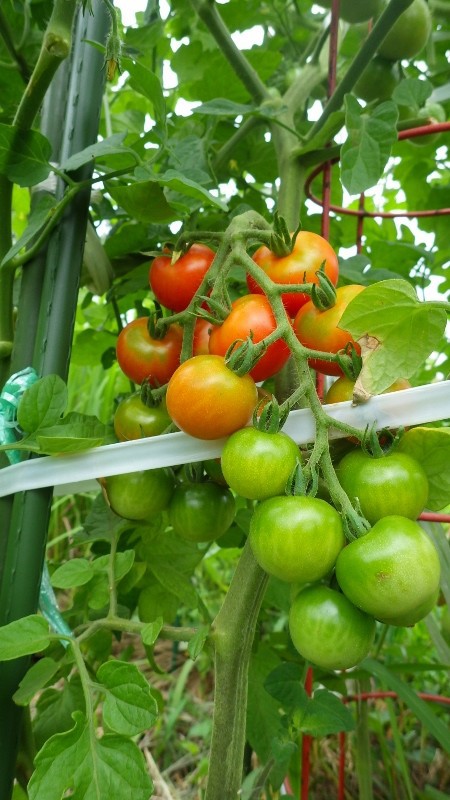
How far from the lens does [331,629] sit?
0.44 m

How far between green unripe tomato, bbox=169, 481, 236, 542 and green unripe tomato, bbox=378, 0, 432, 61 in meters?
0.58

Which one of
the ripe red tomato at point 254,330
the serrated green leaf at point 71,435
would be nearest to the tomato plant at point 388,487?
the ripe red tomato at point 254,330

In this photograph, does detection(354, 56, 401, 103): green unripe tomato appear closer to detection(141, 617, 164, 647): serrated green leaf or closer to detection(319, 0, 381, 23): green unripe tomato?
detection(319, 0, 381, 23): green unripe tomato

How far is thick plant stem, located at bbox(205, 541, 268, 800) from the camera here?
58 cm

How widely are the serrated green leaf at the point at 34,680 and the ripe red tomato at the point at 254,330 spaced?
0.29 metres

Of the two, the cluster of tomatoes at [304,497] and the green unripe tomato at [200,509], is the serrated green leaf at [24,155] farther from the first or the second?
the green unripe tomato at [200,509]

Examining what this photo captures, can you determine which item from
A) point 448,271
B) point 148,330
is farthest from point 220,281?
point 448,271

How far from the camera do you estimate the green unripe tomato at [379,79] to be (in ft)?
2.85

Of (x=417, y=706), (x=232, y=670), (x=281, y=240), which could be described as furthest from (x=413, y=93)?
(x=417, y=706)

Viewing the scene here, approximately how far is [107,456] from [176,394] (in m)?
0.12

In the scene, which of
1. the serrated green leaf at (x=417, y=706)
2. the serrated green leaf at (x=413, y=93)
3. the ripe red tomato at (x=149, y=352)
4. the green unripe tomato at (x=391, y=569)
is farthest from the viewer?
the serrated green leaf at (x=417, y=706)

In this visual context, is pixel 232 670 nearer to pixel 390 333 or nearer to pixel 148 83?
pixel 390 333

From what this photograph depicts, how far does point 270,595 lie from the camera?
2.88ft

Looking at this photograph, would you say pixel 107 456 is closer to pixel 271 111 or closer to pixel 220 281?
pixel 220 281
